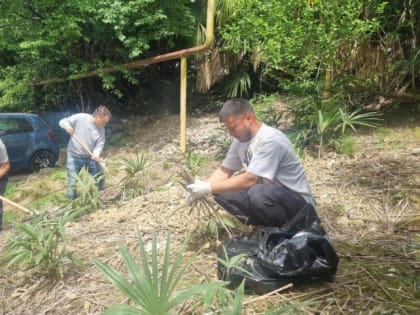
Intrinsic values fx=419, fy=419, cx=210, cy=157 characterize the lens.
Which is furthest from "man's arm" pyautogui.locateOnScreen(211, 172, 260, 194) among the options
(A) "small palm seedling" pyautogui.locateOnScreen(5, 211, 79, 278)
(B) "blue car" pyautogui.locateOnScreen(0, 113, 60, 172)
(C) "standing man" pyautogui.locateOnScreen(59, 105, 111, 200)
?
(B) "blue car" pyautogui.locateOnScreen(0, 113, 60, 172)

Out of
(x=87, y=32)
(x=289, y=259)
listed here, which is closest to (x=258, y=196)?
(x=289, y=259)

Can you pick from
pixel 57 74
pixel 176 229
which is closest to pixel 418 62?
pixel 176 229

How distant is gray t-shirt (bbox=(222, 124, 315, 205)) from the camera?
2.93 metres

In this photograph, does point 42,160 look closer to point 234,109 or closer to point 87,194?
point 87,194

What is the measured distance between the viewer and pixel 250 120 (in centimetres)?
308

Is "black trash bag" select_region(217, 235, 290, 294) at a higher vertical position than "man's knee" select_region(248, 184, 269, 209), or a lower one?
lower

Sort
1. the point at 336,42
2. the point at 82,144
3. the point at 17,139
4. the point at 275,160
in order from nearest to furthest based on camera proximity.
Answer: the point at 275,160 < the point at 82,144 < the point at 336,42 < the point at 17,139

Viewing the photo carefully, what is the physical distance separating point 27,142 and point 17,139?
0.65ft

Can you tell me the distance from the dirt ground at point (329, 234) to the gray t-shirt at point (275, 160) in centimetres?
63

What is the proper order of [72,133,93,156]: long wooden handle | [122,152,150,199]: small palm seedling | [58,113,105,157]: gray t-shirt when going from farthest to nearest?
[58,113,105,157]: gray t-shirt
[72,133,93,156]: long wooden handle
[122,152,150,199]: small palm seedling

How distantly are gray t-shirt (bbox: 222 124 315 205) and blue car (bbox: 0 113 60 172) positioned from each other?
6497 mm

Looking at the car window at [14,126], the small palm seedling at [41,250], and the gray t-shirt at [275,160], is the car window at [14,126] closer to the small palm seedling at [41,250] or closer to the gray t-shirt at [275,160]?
the small palm seedling at [41,250]

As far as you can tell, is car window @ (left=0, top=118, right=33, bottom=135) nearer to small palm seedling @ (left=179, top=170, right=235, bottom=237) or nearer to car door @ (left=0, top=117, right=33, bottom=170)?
car door @ (left=0, top=117, right=33, bottom=170)

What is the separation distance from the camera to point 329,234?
3527 millimetres
